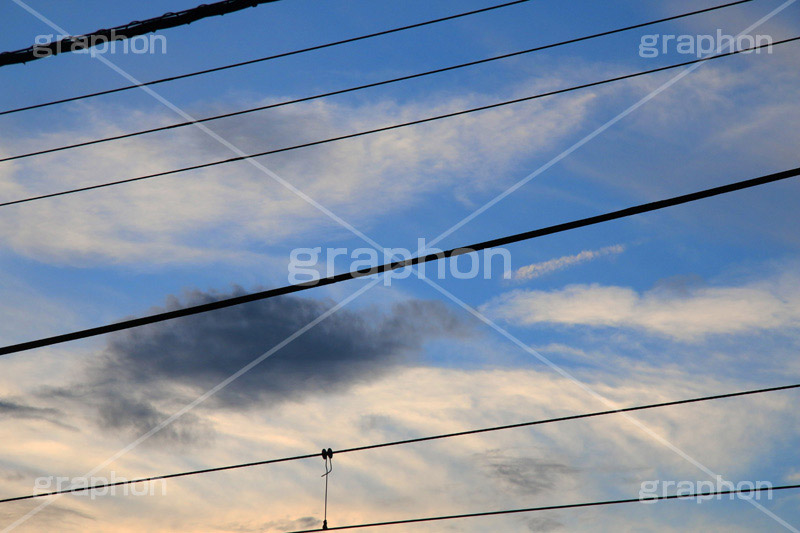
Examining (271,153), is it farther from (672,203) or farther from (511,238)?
(672,203)

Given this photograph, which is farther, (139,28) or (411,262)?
(139,28)

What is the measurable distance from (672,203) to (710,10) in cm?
348

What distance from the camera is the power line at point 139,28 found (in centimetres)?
1063

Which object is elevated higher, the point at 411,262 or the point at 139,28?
the point at 139,28

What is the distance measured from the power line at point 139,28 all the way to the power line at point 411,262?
12.8 ft

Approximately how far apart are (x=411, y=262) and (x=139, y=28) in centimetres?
492

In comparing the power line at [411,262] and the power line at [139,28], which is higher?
the power line at [139,28]

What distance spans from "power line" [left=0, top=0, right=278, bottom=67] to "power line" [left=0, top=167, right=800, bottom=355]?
390 cm

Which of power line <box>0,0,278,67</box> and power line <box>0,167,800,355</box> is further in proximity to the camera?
power line <box>0,0,278,67</box>

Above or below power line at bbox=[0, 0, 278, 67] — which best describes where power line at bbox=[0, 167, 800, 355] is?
below

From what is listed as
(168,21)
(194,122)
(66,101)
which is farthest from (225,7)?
(66,101)

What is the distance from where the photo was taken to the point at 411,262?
8.82 metres

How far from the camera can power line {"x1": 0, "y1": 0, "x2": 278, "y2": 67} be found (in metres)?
10.6

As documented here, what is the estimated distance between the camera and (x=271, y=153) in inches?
466
